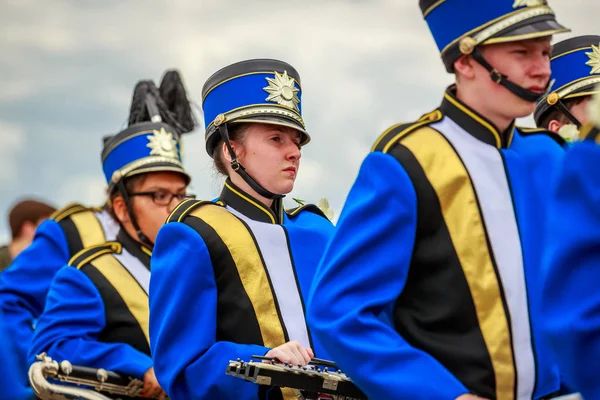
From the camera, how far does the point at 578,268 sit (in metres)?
3.10

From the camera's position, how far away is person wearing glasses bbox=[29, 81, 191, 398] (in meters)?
6.91

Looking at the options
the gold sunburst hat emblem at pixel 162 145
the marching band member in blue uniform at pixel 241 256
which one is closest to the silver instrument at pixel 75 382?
the gold sunburst hat emblem at pixel 162 145

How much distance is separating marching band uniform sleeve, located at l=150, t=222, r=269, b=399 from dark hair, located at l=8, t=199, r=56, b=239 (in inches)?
220

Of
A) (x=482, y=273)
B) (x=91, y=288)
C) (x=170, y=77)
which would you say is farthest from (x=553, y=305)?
(x=170, y=77)

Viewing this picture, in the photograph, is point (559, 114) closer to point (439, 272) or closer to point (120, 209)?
point (439, 272)

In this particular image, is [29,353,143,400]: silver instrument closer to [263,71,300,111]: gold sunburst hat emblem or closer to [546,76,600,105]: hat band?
[263,71,300,111]: gold sunburst hat emblem

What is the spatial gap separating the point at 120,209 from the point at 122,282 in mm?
544

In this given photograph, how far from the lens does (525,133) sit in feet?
13.8

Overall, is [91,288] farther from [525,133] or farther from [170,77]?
[525,133]

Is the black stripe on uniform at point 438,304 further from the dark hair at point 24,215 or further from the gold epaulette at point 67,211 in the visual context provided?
the dark hair at point 24,215

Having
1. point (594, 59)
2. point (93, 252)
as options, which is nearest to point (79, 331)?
point (93, 252)

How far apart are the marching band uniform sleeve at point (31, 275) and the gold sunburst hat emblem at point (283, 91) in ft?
12.3

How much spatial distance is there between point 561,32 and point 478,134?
1.35 ft

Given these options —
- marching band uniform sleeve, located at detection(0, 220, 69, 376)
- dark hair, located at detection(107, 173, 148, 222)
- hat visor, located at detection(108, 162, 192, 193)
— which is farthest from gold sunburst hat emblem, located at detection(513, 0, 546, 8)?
marching band uniform sleeve, located at detection(0, 220, 69, 376)
